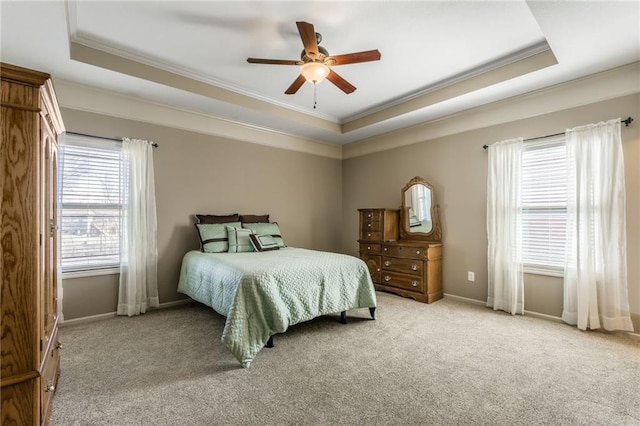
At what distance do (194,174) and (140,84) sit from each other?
1.25 metres

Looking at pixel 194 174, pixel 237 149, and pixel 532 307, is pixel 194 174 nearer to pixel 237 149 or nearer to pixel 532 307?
pixel 237 149

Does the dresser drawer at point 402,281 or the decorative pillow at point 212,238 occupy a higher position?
the decorative pillow at point 212,238

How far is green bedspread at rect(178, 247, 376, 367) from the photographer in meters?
2.39

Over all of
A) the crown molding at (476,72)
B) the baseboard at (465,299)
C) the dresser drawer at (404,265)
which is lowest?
the baseboard at (465,299)

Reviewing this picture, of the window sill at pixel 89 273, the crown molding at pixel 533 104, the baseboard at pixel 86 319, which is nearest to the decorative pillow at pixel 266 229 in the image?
the window sill at pixel 89 273

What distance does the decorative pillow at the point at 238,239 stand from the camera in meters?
3.80

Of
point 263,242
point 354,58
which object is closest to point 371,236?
point 263,242

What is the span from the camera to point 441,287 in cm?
425

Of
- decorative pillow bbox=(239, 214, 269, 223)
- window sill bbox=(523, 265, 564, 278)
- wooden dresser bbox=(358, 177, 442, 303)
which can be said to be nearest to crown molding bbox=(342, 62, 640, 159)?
wooden dresser bbox=(358, 177, 442, 303)

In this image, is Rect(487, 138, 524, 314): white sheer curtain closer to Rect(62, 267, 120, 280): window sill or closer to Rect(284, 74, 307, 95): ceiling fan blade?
Rect(284, 74, 307, 95): ceiling fan blade

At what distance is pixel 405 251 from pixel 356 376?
94.0 inches

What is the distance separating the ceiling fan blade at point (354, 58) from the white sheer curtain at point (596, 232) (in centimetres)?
234

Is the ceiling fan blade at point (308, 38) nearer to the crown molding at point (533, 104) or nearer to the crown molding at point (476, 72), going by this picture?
the crown molding at point (476, 72)

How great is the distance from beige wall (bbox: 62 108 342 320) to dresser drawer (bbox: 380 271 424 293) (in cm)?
150
